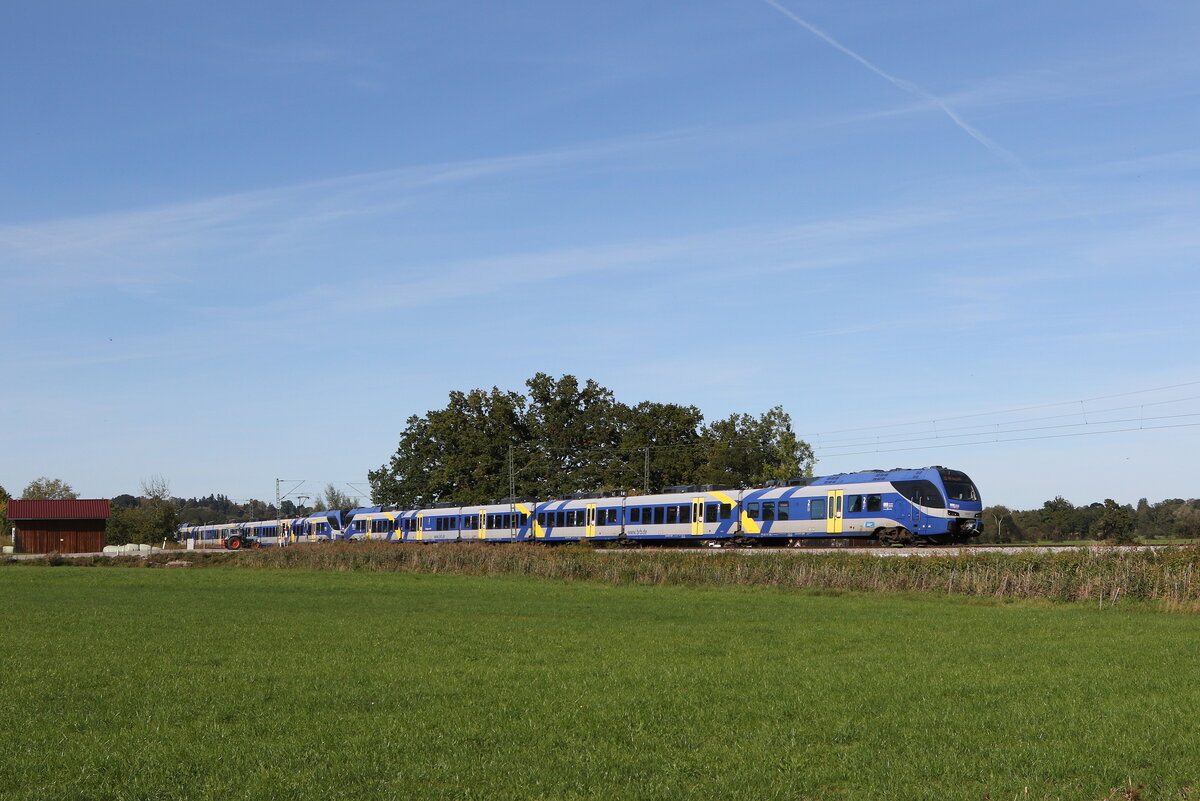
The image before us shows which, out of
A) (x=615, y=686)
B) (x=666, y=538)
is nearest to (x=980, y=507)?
(x=666, y=538)

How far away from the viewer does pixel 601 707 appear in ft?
50.3

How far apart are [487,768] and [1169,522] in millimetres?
119574

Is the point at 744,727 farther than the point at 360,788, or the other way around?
the point at 744,727

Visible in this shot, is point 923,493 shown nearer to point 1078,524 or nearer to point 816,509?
point 816,509

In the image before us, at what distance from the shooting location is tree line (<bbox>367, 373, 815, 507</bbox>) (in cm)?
10150

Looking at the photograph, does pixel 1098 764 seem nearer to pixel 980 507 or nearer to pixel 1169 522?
pixel 980 507

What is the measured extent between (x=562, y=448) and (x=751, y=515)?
185ft

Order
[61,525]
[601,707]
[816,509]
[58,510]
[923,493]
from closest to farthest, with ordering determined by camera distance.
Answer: [601,707] < [923,493] < [816,509] < [61,525] < [58,510]

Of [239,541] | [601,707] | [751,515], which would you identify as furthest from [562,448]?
[601,707]

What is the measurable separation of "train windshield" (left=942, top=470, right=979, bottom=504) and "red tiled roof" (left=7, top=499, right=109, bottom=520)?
72.4 metres

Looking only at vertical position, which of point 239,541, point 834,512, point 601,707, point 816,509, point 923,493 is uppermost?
point 923,493

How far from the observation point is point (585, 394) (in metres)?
118

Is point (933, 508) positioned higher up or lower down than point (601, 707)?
higher up

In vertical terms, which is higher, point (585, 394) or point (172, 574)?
point (585, 394)
